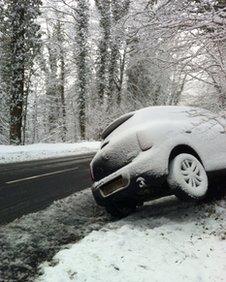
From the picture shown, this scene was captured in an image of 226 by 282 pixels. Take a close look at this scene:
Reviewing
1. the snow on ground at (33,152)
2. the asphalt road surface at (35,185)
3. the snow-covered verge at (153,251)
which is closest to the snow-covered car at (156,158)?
the snow-covered verge at (153,251)

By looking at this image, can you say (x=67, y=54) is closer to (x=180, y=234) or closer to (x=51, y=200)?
(x=51, y=200)

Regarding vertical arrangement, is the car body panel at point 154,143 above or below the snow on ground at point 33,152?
above

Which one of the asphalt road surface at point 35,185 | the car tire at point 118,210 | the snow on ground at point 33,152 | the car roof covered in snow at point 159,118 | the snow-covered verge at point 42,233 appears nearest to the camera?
the snow-covered verge at point 42,233

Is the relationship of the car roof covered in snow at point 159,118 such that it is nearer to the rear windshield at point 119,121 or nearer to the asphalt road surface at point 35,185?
the rear windshield at point 119,121

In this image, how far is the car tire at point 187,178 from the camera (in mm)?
7109

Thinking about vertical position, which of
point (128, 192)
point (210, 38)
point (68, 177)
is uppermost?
point (210, 38)

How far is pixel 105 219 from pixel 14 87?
21.4m

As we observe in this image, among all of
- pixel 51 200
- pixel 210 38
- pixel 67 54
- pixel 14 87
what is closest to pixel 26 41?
pixel 14 87

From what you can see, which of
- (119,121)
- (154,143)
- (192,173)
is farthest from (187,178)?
(119,121)

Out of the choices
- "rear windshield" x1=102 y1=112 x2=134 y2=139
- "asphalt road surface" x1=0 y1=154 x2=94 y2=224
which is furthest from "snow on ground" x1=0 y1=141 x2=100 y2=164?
"rear windshield" x1=102 y1=112 x2=134 y2=139

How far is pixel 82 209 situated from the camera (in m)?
8.86

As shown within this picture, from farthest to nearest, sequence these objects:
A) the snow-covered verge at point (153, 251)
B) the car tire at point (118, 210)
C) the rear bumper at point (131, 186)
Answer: the car tire at point (118, 210), the rear bumper at point (131, 186), the snow-covered verge at point (153, 251)

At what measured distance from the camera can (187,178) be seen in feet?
24.0

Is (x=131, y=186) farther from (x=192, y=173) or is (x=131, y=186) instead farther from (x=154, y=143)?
(x=192, y=173)
